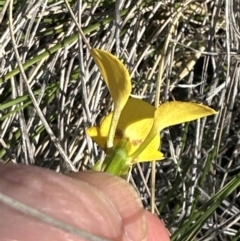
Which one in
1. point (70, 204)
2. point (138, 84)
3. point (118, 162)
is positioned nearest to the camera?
point (70, 204)

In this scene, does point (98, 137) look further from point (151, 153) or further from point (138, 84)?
point (138, 84)

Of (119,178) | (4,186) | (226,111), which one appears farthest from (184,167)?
(4,186)

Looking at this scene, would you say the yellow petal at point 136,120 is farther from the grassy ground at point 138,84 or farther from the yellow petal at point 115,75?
the grassy ground at point 138,84

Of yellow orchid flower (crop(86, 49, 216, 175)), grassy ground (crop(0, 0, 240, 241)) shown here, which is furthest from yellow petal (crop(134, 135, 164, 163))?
grassy ground (crop(0, 0, 240, 241))

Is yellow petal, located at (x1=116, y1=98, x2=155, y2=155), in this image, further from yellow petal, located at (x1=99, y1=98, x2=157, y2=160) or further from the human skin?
the human skin

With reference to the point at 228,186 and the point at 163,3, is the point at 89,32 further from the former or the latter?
the point at 228,186

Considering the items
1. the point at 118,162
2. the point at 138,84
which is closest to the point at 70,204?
the point at 118,162

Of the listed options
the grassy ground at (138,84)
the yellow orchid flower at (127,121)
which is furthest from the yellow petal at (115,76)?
the grassy ground at (138,84)
